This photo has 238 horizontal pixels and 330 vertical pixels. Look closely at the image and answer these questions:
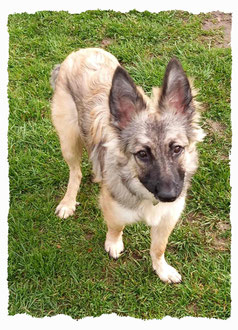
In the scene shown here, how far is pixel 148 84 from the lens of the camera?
5.73m

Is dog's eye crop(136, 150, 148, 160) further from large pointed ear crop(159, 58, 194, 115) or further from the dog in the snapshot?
large pointed ear crop(159, 58, 194, 115)

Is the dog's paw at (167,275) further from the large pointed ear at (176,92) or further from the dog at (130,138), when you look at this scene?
the large pointed ear at (176,92)

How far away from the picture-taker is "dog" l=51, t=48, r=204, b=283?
303 centimetres

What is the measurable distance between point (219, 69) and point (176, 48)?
79 cm

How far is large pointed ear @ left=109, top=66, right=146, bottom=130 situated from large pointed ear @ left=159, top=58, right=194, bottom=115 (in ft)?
0.63

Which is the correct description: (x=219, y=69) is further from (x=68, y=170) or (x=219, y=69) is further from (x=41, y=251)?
(x=41, y=251)

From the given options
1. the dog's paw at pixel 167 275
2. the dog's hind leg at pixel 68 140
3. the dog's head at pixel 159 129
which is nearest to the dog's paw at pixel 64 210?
the dog's hind leg at pixel 68 140

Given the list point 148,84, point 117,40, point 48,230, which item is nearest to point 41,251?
point 48,230

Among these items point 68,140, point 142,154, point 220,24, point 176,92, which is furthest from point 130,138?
point 220,24

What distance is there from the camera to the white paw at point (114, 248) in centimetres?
429

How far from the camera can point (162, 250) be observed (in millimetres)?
3965

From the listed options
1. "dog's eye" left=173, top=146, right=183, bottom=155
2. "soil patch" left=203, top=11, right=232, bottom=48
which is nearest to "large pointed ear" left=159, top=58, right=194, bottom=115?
"dog's eye" left=173, top=146, right=183, bottom=155

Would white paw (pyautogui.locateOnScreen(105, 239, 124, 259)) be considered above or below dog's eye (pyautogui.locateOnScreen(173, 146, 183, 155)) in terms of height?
below

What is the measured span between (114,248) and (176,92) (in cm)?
Result: 197
